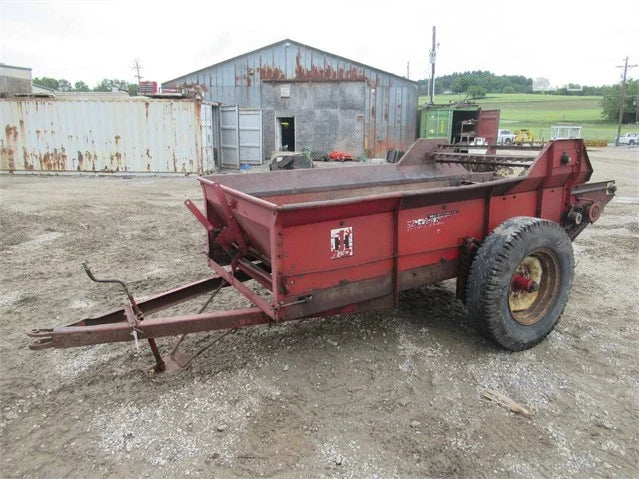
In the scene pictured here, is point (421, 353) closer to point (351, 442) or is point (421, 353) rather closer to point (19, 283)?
point (351, 442)

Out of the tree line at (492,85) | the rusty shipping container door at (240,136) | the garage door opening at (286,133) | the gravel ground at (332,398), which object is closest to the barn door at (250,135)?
the rusty shipping container door at (240,136)

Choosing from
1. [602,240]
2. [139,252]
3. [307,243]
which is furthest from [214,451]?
[602,240]

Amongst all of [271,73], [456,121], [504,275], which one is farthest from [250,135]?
[504,275]

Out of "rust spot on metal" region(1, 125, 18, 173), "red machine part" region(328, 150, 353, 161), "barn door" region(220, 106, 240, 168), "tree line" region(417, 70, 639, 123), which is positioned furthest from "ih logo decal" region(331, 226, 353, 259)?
"tree line" region(417, 70, 639, 123)

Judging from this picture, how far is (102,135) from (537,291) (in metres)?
14.4

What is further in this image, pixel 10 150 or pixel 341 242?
pixel 10 150

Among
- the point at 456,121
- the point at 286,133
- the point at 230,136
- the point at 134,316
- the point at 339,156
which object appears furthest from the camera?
the point at 456,121

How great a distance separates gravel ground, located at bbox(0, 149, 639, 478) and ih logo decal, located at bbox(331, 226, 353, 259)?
909mm

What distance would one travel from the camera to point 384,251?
3326 millimetres

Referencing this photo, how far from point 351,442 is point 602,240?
5954 mm

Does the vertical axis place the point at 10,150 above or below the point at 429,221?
above

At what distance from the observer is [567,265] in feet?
12.9

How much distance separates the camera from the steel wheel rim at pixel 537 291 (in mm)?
3835

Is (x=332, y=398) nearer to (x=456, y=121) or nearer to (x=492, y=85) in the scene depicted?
(x=456, y=121)
